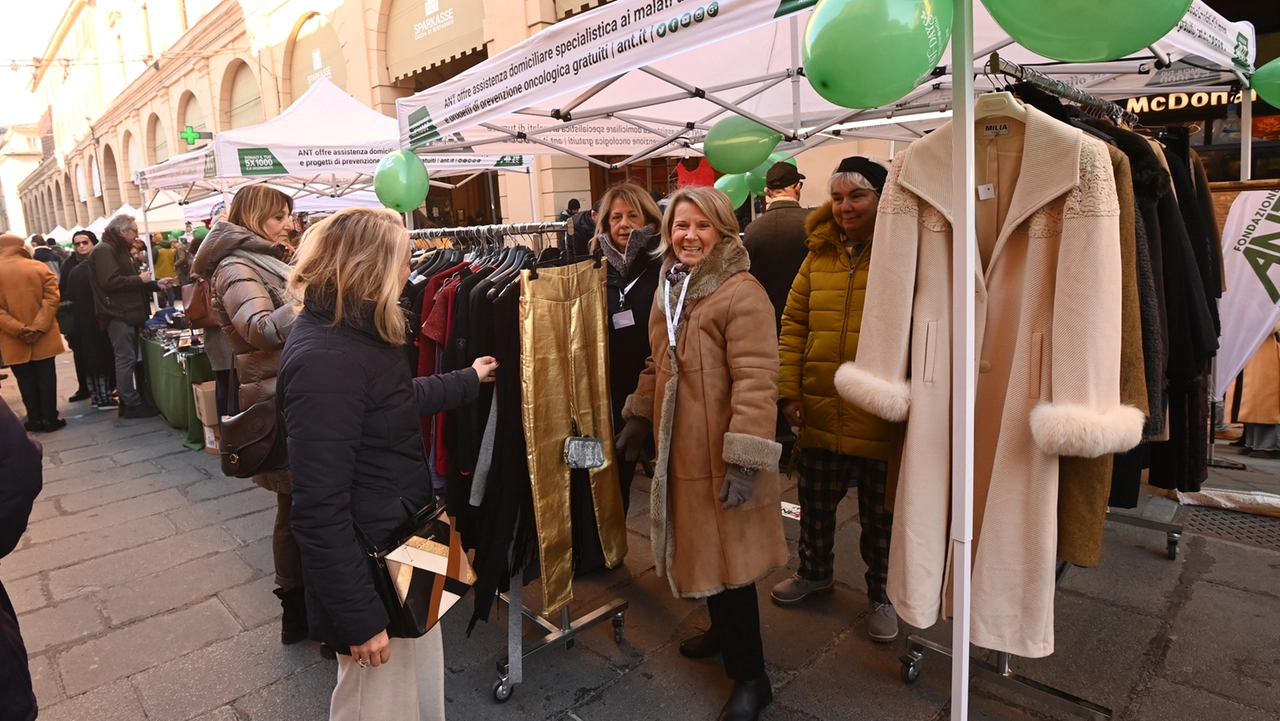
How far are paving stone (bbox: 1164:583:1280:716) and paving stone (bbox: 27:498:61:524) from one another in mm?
6228

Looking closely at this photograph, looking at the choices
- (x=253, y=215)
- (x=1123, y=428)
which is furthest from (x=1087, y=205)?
(x=253, y=215)

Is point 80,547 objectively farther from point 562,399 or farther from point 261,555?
point 562,399

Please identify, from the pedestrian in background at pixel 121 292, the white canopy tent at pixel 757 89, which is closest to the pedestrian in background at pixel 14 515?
the white canopy tent at pixel 757 89

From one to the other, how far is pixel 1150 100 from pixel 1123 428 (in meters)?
7.20

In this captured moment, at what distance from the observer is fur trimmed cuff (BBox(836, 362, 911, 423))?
1935 millimetres

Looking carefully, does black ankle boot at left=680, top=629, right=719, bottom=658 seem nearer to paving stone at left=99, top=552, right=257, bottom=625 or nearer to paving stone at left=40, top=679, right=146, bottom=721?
paving stone at left=40, top=679, right=146, bottom=721

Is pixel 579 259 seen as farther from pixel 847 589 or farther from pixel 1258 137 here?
pixel 1258 137

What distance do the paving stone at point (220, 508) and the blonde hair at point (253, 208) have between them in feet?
7.44

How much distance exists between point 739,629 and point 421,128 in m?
3.64

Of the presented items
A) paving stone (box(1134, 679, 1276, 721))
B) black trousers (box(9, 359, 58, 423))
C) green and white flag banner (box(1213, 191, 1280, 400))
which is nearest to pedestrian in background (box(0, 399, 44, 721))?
paving stone (box(1134, 679, 1276, 721))

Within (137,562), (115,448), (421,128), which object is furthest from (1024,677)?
(115,448)

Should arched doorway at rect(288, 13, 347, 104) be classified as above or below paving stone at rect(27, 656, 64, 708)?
above

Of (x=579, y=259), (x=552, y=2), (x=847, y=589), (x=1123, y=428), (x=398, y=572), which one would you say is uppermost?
(x=552, y=2)

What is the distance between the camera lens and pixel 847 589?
3201 millimetres
